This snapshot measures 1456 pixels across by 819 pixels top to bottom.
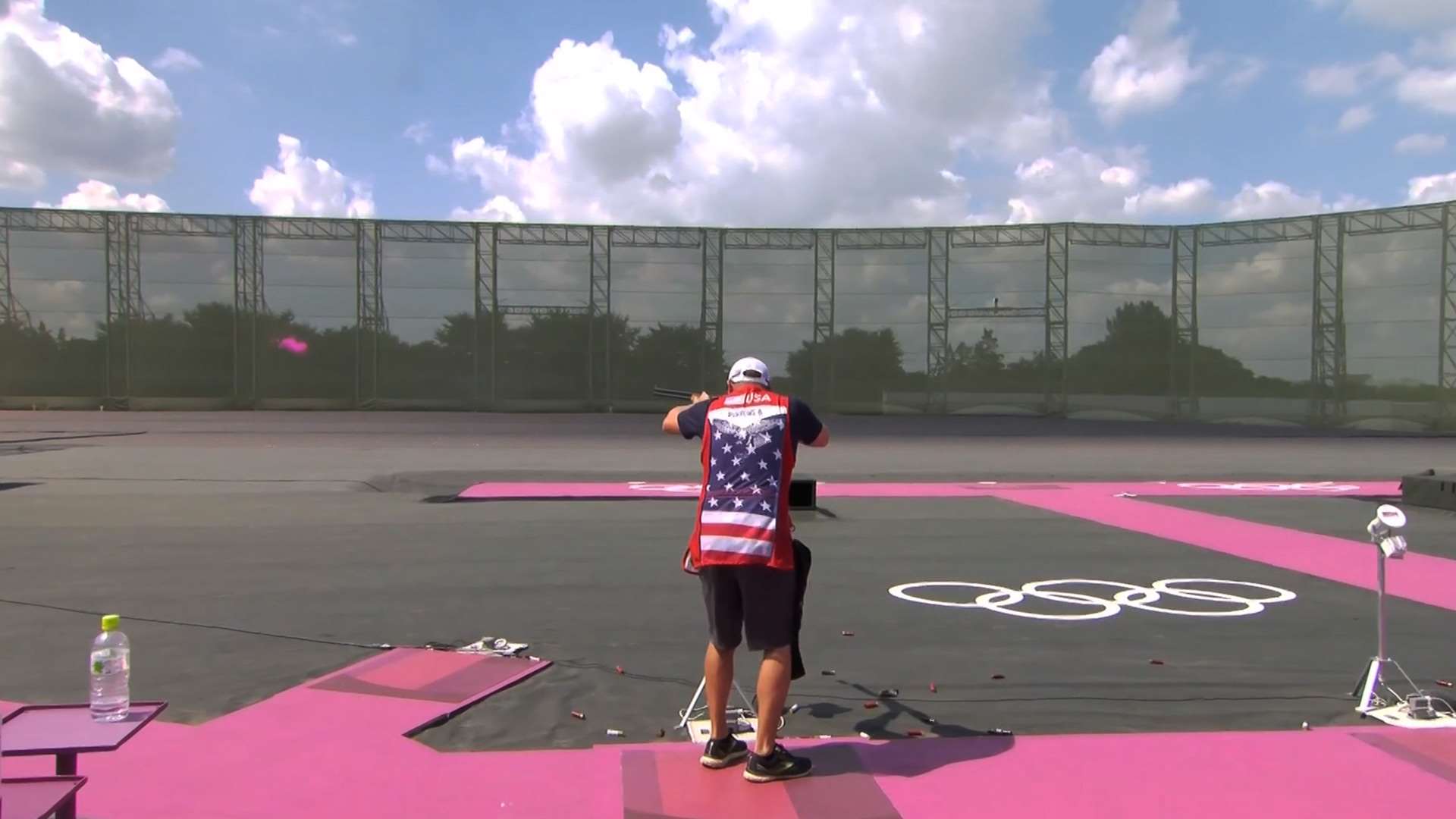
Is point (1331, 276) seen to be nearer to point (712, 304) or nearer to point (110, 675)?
point (712, 304)

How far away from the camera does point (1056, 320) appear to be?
152 ft

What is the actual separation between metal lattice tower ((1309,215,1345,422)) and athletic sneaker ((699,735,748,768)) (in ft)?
152

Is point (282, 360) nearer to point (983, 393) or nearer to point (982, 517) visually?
point (983, 393)

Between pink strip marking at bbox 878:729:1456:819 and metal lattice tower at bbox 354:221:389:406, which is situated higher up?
metal lattice tower at bbox 354:221:389:406

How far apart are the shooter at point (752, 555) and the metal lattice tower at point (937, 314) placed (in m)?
43.9

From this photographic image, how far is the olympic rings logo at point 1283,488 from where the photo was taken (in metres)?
16.4

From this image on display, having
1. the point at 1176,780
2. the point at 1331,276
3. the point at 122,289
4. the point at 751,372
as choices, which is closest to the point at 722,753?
the point at 751,372

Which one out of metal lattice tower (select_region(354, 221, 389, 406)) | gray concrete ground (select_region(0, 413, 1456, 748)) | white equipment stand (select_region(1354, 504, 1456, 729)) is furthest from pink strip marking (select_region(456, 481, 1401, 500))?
metal lattice tower (select_region(354, 221, 389, 406))

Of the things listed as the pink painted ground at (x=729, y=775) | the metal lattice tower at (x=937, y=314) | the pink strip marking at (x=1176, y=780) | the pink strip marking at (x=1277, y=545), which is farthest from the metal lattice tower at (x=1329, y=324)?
the pink strip marking at (x=1176, y=780)

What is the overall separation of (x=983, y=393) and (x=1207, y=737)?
43.4 metres

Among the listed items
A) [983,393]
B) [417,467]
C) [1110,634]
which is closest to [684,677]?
[1110,634]

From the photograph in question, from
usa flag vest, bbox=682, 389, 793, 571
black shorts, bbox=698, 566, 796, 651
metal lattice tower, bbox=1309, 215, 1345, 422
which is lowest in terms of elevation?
black shorts, bbox=698, 566, 796, 651

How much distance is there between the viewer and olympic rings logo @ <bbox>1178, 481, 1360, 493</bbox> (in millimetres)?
16438

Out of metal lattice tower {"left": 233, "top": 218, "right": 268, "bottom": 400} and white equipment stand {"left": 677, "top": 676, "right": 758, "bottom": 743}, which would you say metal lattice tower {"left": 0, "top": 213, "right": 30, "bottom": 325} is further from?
white equipment stand {"left": 677, "top": 676, "right": 758, "bottom": 743}
